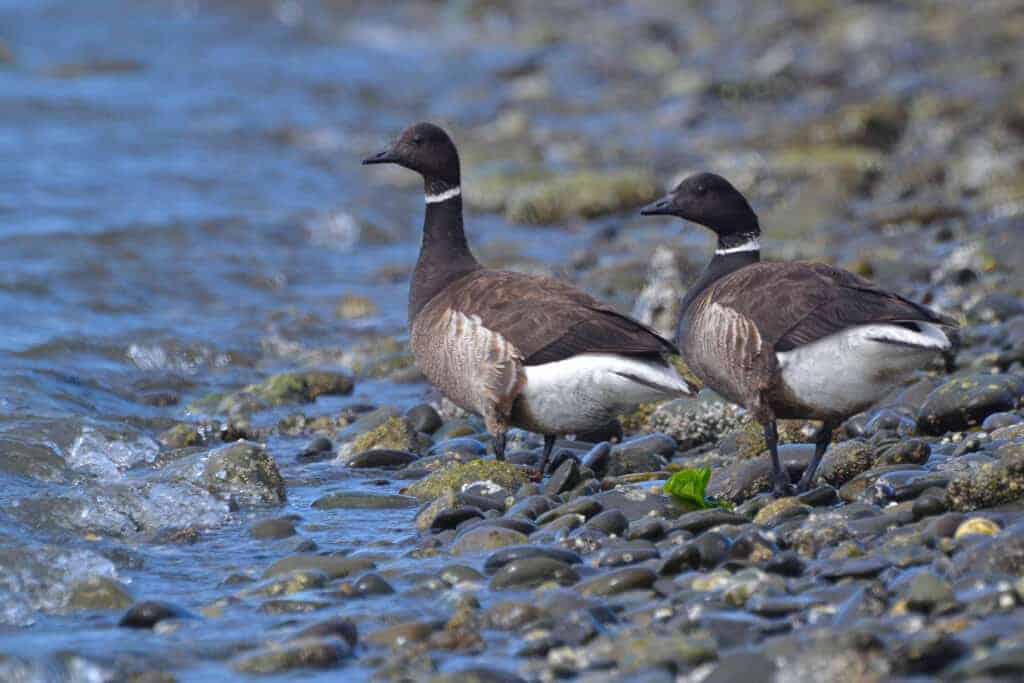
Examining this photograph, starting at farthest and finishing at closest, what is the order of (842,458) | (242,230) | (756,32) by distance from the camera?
(756,32), (242,230), (842,458)

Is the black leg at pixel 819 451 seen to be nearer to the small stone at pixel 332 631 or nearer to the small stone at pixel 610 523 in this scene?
the small stone at pixel 610 523

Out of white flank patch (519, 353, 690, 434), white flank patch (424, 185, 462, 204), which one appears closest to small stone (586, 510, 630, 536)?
white flank patch (519, 353, 690, 434)

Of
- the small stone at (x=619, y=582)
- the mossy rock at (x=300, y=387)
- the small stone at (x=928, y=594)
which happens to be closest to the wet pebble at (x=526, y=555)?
the small stone at (x=619, y=582)

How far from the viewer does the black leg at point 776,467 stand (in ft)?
24.7

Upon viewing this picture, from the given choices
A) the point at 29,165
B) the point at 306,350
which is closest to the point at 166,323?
the point at 306,350

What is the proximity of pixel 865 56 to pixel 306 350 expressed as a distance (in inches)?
512

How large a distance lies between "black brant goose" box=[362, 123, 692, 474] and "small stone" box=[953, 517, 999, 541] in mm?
1846

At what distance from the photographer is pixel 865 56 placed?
22.7 meters

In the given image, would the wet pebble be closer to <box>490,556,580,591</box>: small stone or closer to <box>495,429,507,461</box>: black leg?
<box>490,556,580,591</box>: small stone

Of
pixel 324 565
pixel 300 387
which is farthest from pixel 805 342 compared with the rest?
pixel 300 387

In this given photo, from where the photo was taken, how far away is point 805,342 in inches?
285

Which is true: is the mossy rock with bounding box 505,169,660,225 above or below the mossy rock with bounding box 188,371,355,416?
above

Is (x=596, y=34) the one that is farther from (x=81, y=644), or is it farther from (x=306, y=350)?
(x=81, y=644)

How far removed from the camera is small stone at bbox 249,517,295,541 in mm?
7531
